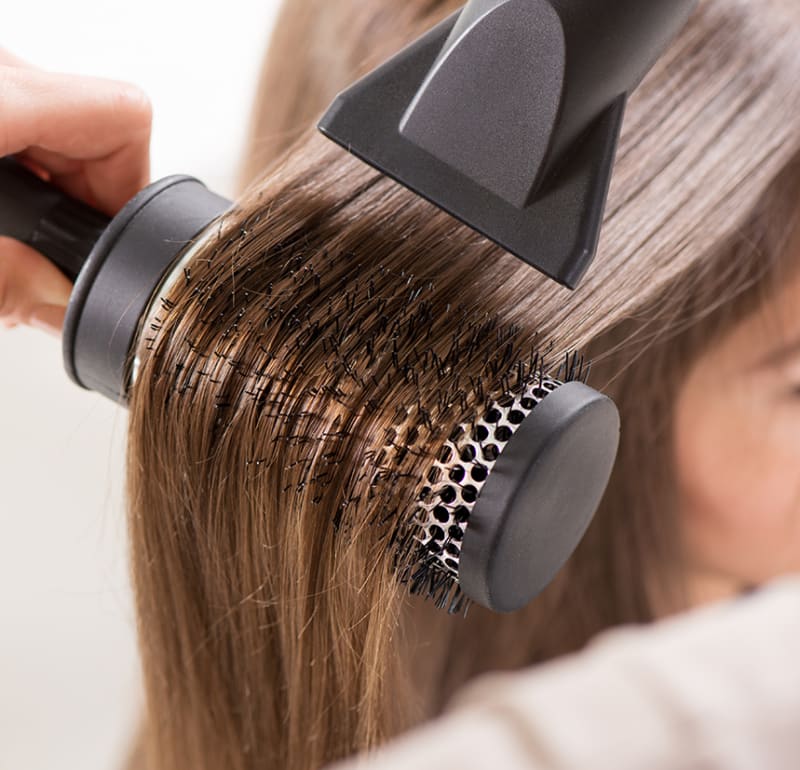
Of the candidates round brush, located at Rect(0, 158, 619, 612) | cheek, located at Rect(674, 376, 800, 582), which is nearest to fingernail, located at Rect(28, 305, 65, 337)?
round brush, located at Rect(0, 158, 619, 612)

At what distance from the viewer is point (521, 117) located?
1.12 ft

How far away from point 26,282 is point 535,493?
309mm

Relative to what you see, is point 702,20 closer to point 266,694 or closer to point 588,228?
point 588,228

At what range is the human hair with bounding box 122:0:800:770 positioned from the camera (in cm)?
36

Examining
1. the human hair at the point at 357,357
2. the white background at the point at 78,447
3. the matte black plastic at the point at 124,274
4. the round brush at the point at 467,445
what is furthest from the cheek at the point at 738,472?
the white background at the point at 78,447

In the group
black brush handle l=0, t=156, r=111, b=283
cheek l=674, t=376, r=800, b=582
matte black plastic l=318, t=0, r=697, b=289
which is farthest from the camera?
cheek l=674, t=376, r=800, b=582

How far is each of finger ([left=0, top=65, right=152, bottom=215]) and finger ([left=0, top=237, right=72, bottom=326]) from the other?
0.14ft

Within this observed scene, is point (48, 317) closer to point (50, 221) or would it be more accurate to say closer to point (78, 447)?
point (50, 221)

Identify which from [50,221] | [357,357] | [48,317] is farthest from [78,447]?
[357,357]

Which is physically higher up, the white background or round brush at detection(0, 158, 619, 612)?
round brush at detection(0, 158, 619, 612)

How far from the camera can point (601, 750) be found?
55 centimetres

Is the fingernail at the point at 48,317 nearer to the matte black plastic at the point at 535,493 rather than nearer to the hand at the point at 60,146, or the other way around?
the hand at the point at 60,146

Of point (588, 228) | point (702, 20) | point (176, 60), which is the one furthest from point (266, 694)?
point (176, 60)

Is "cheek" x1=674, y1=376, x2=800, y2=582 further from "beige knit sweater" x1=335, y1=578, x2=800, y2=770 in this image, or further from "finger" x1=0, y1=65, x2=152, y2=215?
"finger" x1=0, y1=65, x2=152, y2=215
